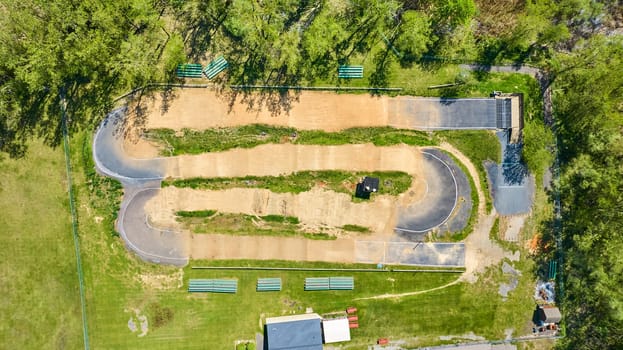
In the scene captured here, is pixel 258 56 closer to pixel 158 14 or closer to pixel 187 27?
pixel 187 27

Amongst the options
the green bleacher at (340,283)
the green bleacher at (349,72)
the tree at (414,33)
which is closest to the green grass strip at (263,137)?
the green bleacher at (349,72)

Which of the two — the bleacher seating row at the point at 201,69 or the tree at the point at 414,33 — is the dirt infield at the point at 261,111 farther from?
the tree at the point at 414,33

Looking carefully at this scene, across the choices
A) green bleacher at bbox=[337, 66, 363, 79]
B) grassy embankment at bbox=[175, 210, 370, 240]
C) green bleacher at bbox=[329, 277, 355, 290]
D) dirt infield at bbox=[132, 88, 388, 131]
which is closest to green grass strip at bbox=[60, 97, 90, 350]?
dirt infield at bbox=[132, 88, 388, 131]

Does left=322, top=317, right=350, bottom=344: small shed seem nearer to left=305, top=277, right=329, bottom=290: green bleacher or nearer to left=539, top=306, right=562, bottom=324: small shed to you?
left=305, top=277, right=329, bottom=290: green bleacher

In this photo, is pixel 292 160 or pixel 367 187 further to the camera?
pixel 292 160

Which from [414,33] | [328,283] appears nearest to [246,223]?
[328,283]

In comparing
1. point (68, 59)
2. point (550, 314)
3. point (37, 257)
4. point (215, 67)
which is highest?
point (215, 67)

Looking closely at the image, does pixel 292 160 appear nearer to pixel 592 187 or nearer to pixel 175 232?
pixel 175 232
